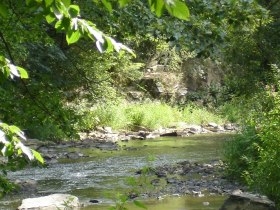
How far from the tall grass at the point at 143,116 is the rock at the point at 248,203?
47.2 feet

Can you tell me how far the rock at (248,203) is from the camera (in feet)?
24.9

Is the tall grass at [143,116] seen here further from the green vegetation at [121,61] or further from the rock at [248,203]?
the rock at [248,203]

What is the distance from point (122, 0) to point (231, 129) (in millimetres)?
23305

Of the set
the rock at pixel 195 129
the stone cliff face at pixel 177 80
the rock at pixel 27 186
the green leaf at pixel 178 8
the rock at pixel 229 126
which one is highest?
the green leaf at pixel 178 8

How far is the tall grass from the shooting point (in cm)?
2427

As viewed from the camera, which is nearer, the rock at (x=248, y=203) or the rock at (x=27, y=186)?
the rock at (x=248, y=203)

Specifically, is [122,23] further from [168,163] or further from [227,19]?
[168,163]

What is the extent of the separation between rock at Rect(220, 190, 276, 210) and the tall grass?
47.2 feet

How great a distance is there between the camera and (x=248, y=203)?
7.85 m

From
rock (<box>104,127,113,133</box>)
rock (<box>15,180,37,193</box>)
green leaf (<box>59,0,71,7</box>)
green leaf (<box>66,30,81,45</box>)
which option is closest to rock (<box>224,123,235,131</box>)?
rock (<box>104,127,113,133</box>)

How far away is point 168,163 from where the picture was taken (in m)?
14.1

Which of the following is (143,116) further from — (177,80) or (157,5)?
(157,5)

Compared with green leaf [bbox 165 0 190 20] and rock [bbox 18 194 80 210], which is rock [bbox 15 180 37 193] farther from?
green leaf [bbox 165 0 190 20]

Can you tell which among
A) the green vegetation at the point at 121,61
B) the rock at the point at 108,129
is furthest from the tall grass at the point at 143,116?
the rock at the point at 108,129
